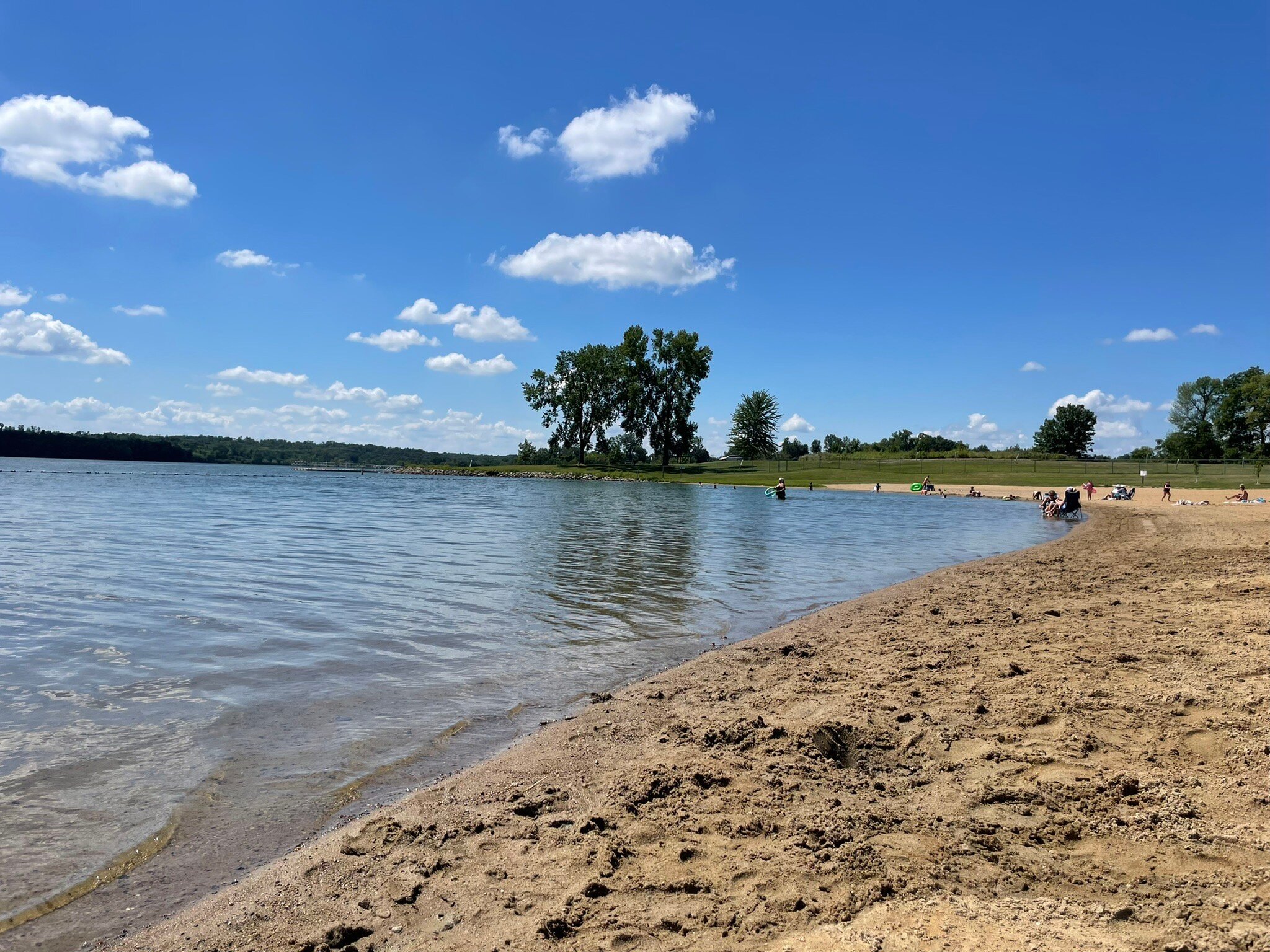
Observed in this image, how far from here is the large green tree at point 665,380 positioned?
106125 millimetres

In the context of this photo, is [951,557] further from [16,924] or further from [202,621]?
[16,924]

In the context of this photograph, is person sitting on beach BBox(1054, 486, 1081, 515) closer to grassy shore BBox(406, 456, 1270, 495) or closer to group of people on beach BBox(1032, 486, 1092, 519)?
group of people on beach BBox(1032, 486, 1092, 519)

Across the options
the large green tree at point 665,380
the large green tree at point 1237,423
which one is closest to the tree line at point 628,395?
the large green tree at point 665,380

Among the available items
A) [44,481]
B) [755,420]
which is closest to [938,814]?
[44,481]

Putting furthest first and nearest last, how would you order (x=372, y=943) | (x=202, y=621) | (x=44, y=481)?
(x=44, y=481) → (x=202, y=621) → (x=372, y=943)

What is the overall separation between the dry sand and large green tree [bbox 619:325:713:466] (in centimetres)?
10068

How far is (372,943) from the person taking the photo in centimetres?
303

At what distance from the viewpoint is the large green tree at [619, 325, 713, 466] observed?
106125 mm

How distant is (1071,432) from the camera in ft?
438

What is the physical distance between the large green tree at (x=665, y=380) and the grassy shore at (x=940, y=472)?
6794 millimetres

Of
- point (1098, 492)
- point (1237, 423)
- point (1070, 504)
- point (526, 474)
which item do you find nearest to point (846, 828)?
point (1070, 504)

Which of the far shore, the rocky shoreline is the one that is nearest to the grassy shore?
the rocky shoreline

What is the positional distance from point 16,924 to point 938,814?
4635mm

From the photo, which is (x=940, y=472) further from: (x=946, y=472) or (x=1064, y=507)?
(x=1064, y=507)
